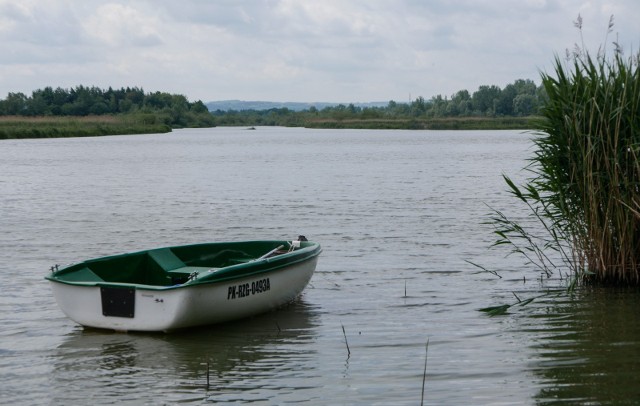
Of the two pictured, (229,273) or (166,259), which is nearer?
(229,273)

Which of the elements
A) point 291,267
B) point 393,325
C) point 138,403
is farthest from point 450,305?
point 138,403

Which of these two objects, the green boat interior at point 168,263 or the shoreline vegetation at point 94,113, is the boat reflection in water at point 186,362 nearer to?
the green boat interior at point 168,263

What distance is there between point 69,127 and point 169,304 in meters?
89.5

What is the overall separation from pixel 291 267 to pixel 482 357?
3.16 m

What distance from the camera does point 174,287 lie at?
391 inches

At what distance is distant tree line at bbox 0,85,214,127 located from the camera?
13950 centimetres

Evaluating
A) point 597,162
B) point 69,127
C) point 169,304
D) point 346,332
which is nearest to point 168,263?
point 169,304

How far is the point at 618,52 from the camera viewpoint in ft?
39.7

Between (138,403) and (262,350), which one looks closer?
(138,403)

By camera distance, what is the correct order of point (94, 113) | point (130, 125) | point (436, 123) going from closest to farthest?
point (130, 125) < point (436, 123) < point (94, 113)

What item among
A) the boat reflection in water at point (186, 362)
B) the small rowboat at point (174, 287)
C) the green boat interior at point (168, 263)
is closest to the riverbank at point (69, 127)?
the green boat interior at point (168, 263)

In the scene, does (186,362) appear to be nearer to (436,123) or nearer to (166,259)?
(166,259)

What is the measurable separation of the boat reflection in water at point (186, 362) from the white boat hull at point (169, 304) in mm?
190

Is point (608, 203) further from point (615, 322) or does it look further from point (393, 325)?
point (393, 325)
